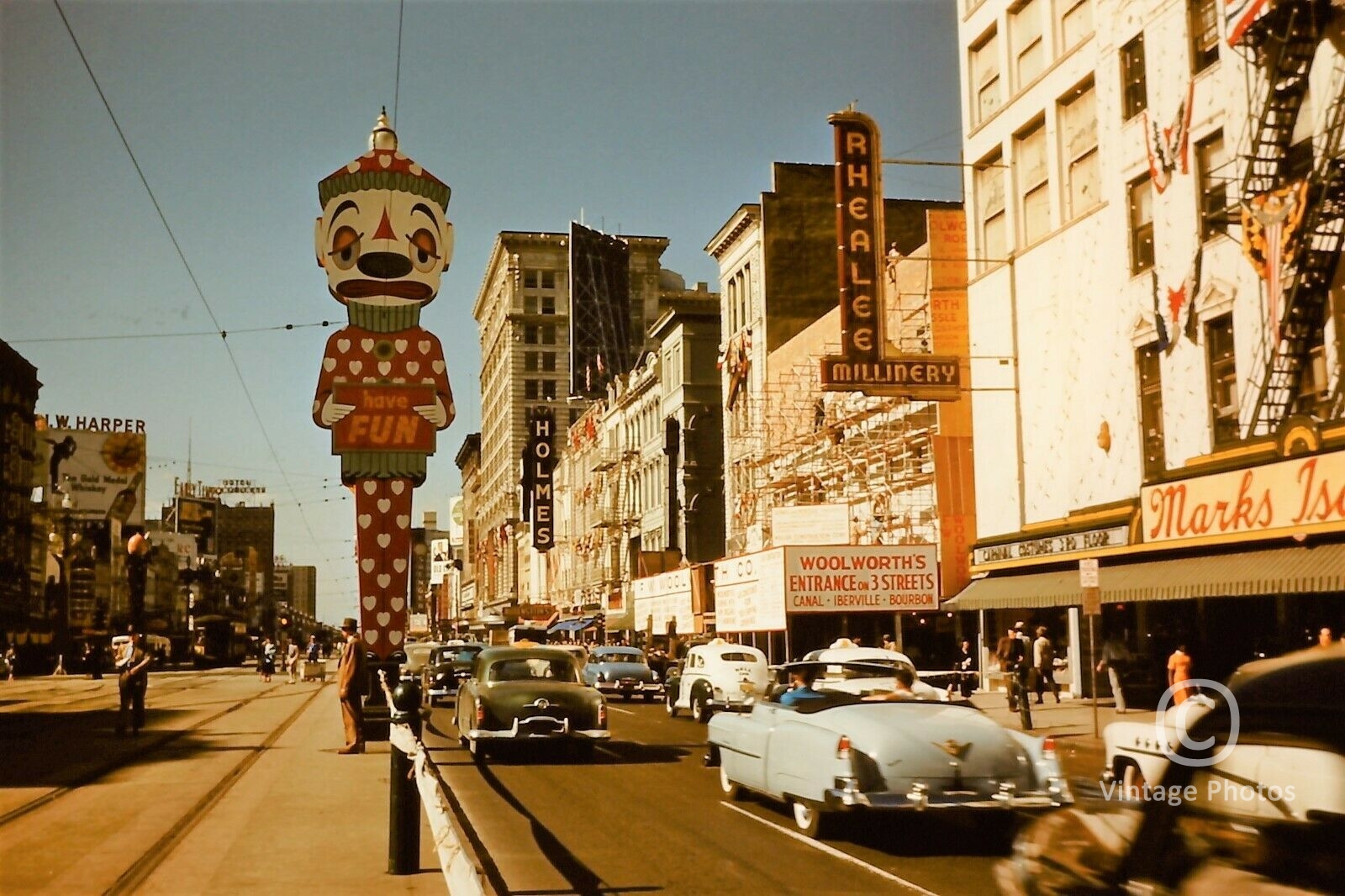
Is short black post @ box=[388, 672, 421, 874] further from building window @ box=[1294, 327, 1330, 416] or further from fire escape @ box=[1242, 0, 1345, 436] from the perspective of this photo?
building window @ box=[1294, 327, 1330, 416]

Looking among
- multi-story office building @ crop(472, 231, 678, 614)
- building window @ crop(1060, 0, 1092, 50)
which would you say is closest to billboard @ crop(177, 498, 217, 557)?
multi-story office building @ crop(472, 231, 678, 614)

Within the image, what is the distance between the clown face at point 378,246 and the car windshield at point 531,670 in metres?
6.62

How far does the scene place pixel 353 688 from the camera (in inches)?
704

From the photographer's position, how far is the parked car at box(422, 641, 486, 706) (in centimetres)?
3253

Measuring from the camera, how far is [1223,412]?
74.1 ft

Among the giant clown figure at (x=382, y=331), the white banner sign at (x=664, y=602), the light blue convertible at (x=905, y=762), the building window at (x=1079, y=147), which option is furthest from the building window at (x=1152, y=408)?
the white banner sign at (x=664, y=602)

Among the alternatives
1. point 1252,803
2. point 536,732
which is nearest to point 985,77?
point 536,732

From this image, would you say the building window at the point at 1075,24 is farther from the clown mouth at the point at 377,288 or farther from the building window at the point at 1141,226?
the clown mouth at the point at 377,288

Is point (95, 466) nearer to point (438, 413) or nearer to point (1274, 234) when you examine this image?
point (438, 413)

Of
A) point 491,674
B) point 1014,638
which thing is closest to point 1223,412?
point 1014,638

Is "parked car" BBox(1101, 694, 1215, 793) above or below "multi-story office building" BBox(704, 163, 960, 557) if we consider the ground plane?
below

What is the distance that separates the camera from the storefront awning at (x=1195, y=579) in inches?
726

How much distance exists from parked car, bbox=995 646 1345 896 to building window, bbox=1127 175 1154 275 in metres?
22.2

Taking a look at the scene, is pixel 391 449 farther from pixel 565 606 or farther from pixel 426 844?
pixel 565 606
